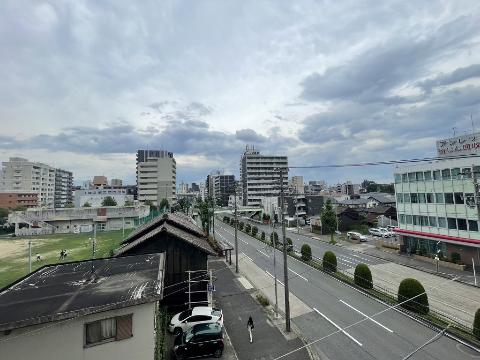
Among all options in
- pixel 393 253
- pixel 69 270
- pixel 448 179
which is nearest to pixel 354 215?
pixel 393 253

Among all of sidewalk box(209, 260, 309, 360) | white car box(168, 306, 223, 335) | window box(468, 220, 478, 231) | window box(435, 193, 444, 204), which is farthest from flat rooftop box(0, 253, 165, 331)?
window box(435, 193, 444, 204)

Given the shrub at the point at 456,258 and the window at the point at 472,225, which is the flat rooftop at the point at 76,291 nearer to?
the shrub at the point at 456,258

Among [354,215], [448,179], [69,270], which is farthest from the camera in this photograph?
[354,215]

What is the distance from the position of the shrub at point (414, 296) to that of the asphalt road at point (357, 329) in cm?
134

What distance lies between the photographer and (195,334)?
62.5ft

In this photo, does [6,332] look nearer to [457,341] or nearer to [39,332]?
[39,332]

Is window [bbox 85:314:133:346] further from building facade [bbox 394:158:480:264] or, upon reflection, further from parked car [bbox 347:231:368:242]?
parked car [bbox 347:231:368:242]

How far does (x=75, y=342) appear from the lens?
11.6 m

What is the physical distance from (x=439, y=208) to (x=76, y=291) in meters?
47.9

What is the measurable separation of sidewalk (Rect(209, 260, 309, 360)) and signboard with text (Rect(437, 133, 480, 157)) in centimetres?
3548

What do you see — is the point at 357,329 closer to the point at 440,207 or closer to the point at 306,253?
the point at 306,253

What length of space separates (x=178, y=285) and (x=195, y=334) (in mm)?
5822

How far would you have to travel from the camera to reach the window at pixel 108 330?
1209cm

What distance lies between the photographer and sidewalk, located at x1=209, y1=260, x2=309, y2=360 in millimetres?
19406
